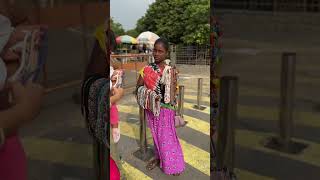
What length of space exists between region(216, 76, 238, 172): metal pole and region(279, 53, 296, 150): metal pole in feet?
0.71

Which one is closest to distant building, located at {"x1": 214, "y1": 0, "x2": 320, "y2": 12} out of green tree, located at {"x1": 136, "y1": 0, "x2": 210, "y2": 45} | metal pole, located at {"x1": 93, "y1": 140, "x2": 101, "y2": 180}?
metal pole, located at {"x1": 93, "y1": 140, "x2": 101, "y2": 180}

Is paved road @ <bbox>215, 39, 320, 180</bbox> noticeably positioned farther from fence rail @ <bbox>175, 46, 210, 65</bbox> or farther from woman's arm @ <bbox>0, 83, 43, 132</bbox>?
fence rail @ <bbox>175, 46, 210, 65</bbox>

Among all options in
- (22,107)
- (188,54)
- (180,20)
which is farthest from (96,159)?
(180,20)

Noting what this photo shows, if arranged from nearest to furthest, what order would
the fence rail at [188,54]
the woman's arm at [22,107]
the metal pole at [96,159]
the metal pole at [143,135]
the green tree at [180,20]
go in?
1. the woman's arm at [22,107]
2. the metal pole at [96,159]
3. the metal pole at [143,135]
4. the fence rail at [188,54]
5. the green tree at [180,20]

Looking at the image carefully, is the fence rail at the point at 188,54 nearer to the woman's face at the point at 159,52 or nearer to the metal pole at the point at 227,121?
the woman's face at the point at 159,52

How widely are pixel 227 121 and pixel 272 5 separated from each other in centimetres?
53

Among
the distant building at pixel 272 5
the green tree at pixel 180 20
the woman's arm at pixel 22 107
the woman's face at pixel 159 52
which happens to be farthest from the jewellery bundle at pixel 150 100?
the green tree at pixel 180 20

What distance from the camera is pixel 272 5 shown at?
1.59 meters

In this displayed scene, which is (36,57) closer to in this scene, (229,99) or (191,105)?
(229,99)

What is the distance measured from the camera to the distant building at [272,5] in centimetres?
157

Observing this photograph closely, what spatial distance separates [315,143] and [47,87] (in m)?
A: 1.24

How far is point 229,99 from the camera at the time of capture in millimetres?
1683

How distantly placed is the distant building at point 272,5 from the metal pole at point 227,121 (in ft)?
1.00

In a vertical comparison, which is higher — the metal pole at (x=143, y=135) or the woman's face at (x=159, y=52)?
the woman's face at (x=159, y=52)
